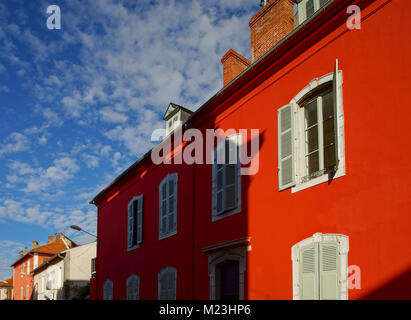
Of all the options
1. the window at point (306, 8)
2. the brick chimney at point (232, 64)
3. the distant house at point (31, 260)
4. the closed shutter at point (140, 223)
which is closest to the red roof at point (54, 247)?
the distant house at point (31, 260)

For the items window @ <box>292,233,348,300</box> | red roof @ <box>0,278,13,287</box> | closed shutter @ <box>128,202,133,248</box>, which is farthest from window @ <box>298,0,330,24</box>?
red roof @ <box>0,278,13,287</box>

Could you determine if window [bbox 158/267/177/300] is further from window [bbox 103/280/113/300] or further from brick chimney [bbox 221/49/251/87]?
brick chimney [bbox 221/49/251/87]

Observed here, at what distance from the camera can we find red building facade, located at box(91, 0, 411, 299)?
624 cm

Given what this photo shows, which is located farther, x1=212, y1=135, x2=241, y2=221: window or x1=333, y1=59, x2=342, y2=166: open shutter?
x1=212, y1=135, x2=241, y2=221: window

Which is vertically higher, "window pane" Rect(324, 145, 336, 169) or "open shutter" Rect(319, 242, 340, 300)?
"window pane" Rect(324, 145, 336, 169)

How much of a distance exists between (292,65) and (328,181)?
248 centimetres

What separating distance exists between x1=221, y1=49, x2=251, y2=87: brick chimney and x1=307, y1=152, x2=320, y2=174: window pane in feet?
21.1

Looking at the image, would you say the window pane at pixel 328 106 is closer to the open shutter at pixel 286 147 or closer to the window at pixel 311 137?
the window at pixel 311 137

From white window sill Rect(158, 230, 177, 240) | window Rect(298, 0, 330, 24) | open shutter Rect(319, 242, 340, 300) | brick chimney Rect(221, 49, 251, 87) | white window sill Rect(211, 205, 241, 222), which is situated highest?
brick chimney Rect(221, 49, 251, 87)

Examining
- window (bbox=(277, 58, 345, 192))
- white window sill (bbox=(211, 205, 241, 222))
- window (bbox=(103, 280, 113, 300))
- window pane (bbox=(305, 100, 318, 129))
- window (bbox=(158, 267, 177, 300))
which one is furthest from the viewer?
window (bbox=(103, 280, 113, 300))

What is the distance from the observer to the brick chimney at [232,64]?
13562 millimetres
